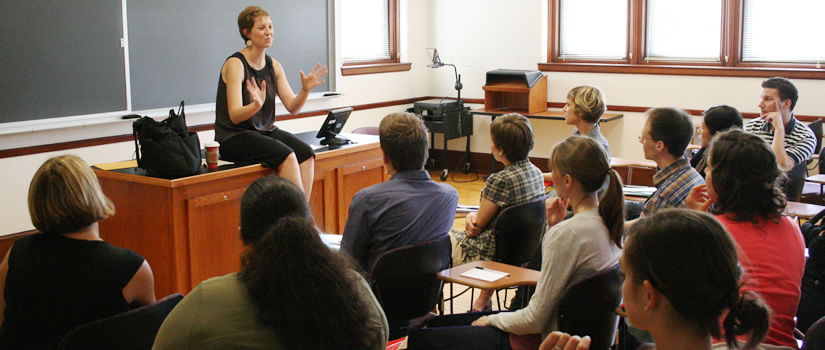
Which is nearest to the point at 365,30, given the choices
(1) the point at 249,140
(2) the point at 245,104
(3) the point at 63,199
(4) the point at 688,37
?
(4) the point at 688,37

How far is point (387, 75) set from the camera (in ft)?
24.8

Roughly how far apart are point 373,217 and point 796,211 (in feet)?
6.40

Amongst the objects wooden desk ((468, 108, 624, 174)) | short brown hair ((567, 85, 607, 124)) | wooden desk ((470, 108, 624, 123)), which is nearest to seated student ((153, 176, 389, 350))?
short brown hair ((567, 85, 607, 124))

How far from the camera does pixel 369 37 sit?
24.3 ft

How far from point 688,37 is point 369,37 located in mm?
3015

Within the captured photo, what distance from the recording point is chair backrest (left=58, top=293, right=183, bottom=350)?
1.82 meters

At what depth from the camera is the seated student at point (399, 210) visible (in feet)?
8.79

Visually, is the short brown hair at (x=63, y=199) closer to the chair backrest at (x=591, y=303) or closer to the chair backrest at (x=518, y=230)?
the chair backrest at (x=591, y=303)

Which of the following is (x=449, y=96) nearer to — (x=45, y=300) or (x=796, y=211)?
(x=796, y=211)

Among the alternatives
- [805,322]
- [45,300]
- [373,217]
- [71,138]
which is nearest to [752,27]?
[805,322]

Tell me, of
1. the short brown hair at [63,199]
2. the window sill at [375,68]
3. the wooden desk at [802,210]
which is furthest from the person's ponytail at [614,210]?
the window sill at [375,68]

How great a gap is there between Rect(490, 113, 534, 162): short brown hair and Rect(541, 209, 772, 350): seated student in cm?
171

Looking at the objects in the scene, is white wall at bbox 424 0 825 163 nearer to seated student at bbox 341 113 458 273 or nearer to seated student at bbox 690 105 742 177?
seated student at bbox 690 105 742 177

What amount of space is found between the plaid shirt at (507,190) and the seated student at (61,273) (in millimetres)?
1488
